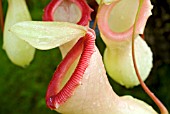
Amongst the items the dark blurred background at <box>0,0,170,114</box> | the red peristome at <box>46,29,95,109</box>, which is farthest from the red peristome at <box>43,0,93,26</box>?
the dark blurred background at <box>0,0,170,114</box>

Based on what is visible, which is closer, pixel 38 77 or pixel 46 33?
pixel 46 33

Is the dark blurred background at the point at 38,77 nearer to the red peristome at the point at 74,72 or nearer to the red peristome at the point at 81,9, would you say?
the red peristome at the point at 81,9

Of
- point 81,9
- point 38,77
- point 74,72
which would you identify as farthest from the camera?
point 38,77

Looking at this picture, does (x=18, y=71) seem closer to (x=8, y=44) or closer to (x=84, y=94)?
(x=8, y=44)

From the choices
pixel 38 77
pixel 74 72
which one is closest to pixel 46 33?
pixel 74 72

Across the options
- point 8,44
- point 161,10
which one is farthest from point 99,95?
point 161,10

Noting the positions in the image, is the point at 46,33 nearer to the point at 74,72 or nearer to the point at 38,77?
the point at 74,72

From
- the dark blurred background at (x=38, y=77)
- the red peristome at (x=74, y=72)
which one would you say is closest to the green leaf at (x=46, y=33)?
the red peristome at (x=74, y=72)
